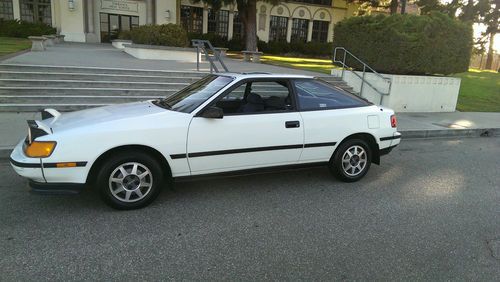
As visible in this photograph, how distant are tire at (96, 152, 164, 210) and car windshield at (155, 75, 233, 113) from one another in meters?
0.77

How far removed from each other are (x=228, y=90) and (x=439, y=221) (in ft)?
9.15

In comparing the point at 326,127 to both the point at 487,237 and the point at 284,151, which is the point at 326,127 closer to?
the point at 284,151

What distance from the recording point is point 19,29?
2756 cm

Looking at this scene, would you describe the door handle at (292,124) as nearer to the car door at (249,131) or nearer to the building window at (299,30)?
the car door at (249,131)

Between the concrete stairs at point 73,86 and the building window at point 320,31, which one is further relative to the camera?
the building window at point 320,31

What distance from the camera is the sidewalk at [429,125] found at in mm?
6614

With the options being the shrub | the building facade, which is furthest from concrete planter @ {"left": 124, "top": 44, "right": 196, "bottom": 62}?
the building facade

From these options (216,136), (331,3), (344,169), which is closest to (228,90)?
(216,136)

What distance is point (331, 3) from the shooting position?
41.3 m

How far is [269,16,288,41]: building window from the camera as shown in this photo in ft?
128

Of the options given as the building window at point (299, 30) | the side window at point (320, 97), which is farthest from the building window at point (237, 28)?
the side window at point (320, 97)

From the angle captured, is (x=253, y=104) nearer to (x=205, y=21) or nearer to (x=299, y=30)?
(x=205, y=21)

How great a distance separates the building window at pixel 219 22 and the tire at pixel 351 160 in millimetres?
33223

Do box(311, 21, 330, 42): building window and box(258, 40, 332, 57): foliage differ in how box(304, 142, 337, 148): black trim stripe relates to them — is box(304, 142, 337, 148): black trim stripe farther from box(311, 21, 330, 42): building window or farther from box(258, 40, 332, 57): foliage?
box(311, 21, 330, 42): building window
